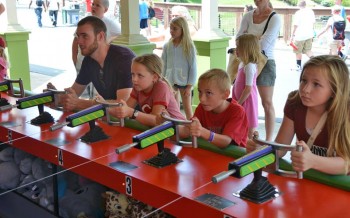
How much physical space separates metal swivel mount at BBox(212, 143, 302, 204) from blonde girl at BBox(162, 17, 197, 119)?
3461 mm

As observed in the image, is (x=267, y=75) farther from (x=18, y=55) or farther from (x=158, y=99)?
(x=18, y=55)

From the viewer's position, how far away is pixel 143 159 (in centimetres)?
223

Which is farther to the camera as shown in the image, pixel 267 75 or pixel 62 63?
pixel 62 63

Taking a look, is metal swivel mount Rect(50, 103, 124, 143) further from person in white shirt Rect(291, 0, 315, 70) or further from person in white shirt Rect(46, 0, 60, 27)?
person in white shirt Rect(46, 0, 60, 27)

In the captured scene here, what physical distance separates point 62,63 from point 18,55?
3.33 m

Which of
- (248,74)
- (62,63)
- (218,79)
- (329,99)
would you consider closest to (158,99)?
(218,79)

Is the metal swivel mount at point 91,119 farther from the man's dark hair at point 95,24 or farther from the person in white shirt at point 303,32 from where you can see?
the person in white shirt at point 303,32

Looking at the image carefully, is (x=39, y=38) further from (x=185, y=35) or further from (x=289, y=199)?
(x=289, y=199)

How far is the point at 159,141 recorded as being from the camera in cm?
213

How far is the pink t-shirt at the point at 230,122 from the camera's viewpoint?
2.47m

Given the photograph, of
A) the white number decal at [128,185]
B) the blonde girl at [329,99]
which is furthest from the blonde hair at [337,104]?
the white number decal at [128,185]

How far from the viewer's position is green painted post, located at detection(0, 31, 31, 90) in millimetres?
7273

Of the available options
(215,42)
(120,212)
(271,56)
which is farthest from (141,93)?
(215,42)

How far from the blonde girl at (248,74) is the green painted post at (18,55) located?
401 centimetres
